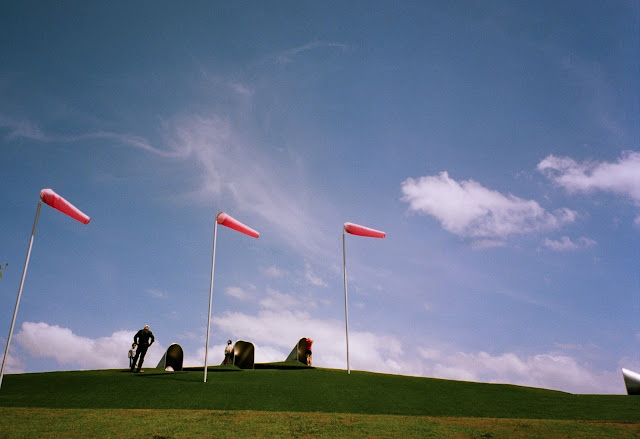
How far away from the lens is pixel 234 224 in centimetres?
2527

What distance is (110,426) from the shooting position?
12711 mm

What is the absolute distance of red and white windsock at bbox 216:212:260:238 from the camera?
2459 centimetres

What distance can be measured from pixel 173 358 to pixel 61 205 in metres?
9.91

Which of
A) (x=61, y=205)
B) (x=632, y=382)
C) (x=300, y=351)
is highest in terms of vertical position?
(x=61, y=205)

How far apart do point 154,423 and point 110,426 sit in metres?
1.15

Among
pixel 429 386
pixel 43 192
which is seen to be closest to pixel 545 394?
pixel 429 386

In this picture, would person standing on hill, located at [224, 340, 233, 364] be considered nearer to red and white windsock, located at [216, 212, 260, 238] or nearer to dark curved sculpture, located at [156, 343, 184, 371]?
dark curved sculpture, located at [156, 343, 184, 371]

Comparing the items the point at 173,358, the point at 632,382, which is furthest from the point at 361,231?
the point at 632,382

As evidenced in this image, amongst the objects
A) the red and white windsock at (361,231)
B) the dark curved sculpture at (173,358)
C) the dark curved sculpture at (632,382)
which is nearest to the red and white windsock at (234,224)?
the red and white windsock at (361,231)

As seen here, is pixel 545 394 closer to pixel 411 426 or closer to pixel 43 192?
pixel 411 426

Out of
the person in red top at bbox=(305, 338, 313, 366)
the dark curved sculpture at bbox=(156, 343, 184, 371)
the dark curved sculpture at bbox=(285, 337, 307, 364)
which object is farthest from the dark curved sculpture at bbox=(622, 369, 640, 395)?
the dark curved sculpture at bbox=(156, 343, 184, 371)

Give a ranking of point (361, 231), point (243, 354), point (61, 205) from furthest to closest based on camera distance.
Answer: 1. point (361, 231)
2. point (243, 354)
3. point (61, 205)

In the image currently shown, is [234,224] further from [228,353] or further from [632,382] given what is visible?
[632,382]

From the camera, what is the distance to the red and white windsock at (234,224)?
24.6 metres
